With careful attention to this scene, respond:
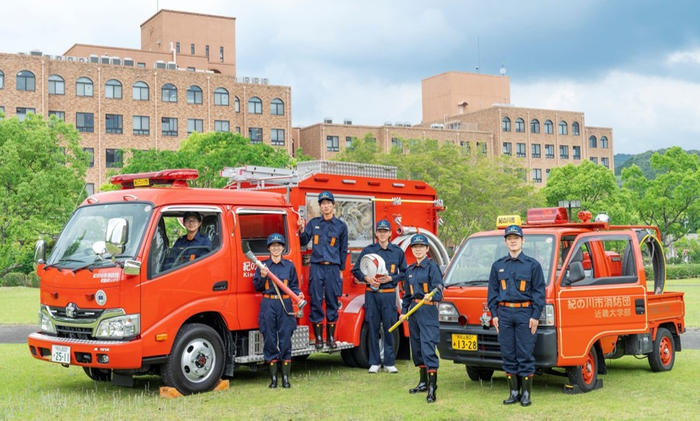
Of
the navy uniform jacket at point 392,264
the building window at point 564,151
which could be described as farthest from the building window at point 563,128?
the navy uniform jacket at point 392,264

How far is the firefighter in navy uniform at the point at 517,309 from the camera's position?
9.44 metres

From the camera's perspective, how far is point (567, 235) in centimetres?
1066

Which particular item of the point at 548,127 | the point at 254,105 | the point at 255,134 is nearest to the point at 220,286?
the point at 255,134

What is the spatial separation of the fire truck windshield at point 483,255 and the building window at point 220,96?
67.5 m

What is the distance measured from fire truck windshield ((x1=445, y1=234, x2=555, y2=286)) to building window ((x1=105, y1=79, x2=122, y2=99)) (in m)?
65.4

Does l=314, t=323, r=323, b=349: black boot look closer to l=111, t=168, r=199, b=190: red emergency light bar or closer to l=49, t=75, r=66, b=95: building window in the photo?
l=111, t=168, r=199, b=190: red emergency light bar

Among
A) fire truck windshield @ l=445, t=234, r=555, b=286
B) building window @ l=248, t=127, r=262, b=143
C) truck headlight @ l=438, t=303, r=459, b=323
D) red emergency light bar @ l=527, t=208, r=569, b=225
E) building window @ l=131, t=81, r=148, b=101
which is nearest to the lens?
fire truck windshield @ l=445, t=234, r=555, b=286

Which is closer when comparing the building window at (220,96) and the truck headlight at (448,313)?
the truck headlight at (448,313)

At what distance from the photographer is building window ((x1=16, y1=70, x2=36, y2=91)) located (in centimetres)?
6781

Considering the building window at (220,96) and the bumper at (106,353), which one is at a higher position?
the building window at (220,96)

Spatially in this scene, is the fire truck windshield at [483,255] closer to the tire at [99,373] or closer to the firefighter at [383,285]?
the firefighter at [383,285]

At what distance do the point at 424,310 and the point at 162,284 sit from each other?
3160mm

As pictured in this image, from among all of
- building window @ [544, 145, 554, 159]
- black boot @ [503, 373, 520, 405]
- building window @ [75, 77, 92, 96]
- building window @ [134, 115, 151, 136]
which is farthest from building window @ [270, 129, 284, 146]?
black boot @ [503, 373, 520, 405]

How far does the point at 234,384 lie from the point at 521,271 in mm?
4325
